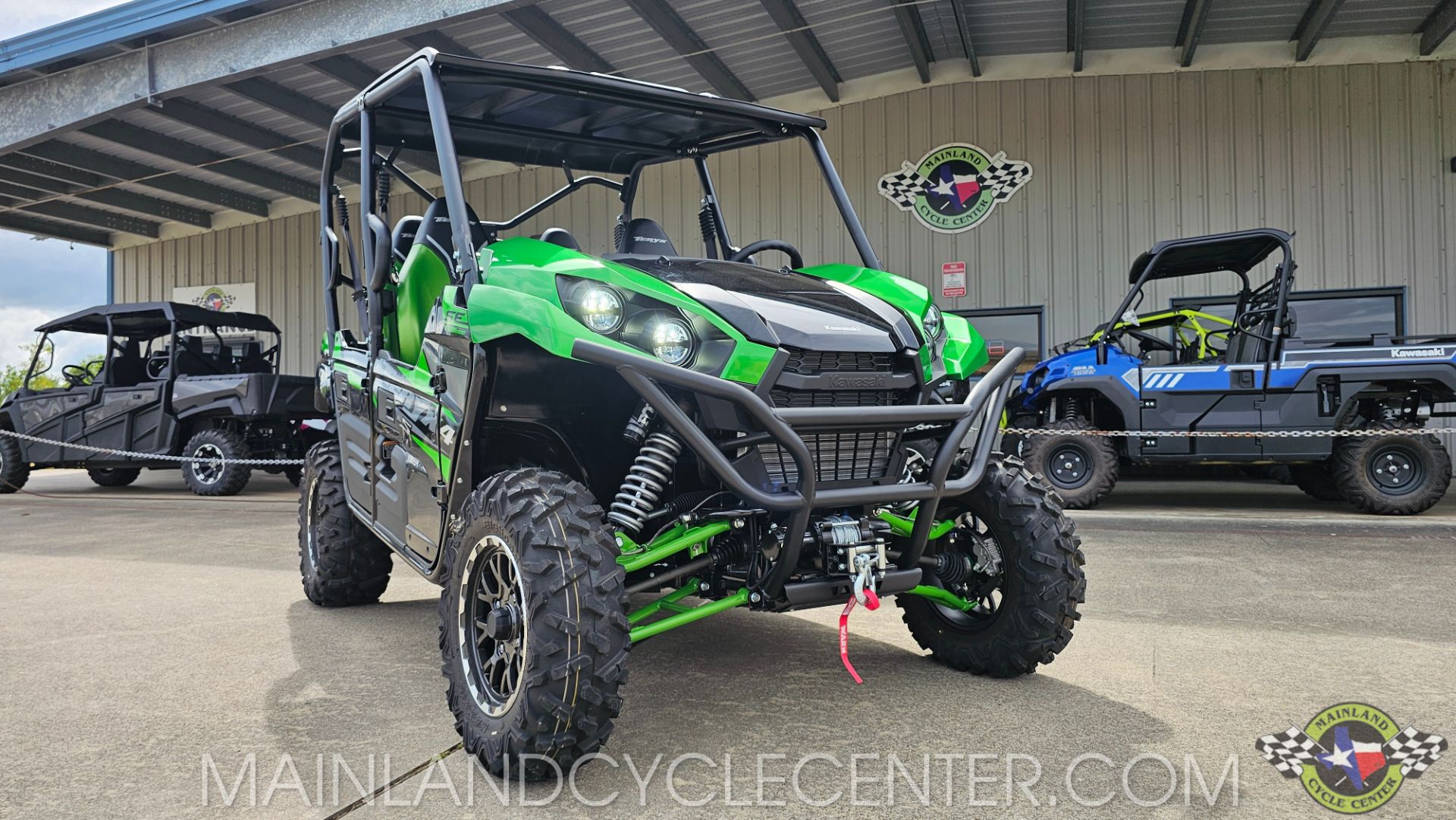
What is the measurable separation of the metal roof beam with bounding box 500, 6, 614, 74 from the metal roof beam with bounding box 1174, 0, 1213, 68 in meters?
6.47

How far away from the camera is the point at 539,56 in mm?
12148

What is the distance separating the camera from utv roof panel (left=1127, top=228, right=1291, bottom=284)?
8.45 meters

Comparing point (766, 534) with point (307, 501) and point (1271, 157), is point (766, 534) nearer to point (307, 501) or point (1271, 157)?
point (307, 501)

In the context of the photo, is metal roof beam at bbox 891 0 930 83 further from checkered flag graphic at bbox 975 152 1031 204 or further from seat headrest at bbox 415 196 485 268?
seat headrest at bbox 415 196 485 268

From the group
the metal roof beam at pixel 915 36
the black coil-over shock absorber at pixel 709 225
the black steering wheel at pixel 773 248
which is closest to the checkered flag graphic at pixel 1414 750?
the black steering wheel at pixel 773 248

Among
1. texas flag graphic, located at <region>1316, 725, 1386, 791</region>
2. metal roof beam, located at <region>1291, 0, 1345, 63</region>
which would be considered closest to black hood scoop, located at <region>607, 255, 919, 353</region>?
texas flag graphic, located at <region>1316, 725, 1386, 791</region>

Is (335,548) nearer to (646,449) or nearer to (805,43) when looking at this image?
(646,449)

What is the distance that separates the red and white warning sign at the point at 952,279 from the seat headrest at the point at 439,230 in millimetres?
10611

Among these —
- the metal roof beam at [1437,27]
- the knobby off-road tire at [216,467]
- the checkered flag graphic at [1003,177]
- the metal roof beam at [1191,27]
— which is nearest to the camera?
the metal roof beam at [1437,27]

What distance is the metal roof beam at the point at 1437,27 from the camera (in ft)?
36.1

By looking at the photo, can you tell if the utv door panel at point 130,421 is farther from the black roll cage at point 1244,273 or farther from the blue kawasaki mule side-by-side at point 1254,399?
the black roll cage at point 1244,273

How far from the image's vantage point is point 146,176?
15258 millimetres

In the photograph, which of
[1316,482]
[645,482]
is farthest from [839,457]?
[1316,482]

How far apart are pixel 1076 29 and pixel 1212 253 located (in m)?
4.04
